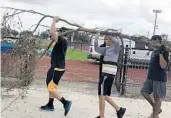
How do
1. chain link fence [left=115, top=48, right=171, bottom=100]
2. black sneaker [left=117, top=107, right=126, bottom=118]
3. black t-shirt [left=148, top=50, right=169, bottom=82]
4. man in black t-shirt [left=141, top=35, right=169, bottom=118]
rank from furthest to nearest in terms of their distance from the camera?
chain link fence [left=115, top=48, right=171, bottom=100]
black sneaker [left=117, top=107, right=126, bottom=118]
black t-shirt [left=148, top=50, right=169, bottom=82]
man in black t-shirt [left=141, top=35, right=169, bottom=118]

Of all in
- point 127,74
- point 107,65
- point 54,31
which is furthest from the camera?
point 127,74

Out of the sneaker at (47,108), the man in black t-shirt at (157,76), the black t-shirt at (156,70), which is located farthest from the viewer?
the sneaker at (47,108)

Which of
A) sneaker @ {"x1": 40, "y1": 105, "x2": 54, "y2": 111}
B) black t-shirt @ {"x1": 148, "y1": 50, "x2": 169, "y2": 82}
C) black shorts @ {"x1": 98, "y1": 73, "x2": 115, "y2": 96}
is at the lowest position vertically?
sneaker @ {"x1": 40, "y1": 105, "x2": 54, "y2": 111}

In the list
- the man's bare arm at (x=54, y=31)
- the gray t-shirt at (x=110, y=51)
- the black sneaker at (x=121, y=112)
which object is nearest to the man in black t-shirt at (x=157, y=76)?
the black sneaker at (x=121, y=112)

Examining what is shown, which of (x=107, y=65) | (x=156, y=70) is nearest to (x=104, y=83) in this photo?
(x=107, y=65)

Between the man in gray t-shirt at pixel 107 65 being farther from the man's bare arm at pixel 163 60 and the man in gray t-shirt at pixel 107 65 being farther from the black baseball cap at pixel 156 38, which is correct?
the man's bare arm at pixel 163 60

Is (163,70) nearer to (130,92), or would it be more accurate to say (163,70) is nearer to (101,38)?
(101,38)

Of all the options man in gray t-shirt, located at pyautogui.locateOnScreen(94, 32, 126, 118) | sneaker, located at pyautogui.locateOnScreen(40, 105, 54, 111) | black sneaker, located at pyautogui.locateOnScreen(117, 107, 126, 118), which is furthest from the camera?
sneaker, located at pyautogui.locateOnScreen(40, 105, 54, 111)

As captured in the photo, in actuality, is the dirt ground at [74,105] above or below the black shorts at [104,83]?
below

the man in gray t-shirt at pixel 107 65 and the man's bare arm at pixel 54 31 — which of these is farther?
the man's bare arm at pixel 54 31

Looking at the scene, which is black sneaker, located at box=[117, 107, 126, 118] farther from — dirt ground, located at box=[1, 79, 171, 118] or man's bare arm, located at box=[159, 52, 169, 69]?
man's bare arm, located at box=[159, 52, 169, 69]

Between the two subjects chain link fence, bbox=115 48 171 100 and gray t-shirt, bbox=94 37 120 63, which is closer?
gray t-shirt, bbox=94 37 120 63

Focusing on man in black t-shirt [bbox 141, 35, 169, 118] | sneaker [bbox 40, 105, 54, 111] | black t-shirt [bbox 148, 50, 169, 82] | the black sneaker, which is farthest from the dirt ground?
black t-shirt [bbox 148, 50, 169, 82]

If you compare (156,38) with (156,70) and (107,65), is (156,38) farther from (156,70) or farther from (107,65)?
(107,65)
